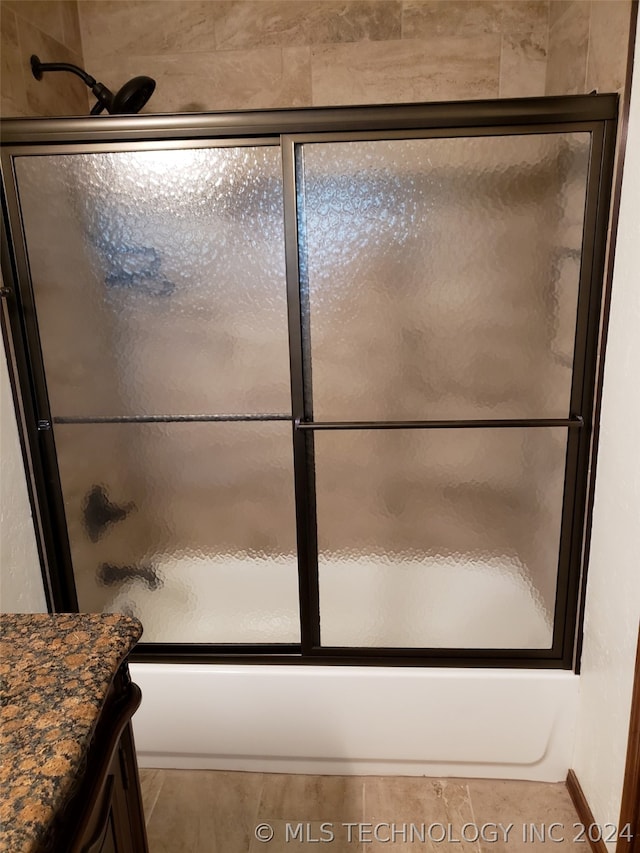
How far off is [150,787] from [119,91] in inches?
78.2

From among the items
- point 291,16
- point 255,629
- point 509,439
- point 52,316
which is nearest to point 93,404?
point 52,316

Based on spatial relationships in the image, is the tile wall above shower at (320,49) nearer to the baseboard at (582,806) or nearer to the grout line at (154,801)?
the baseboard at (582,806)

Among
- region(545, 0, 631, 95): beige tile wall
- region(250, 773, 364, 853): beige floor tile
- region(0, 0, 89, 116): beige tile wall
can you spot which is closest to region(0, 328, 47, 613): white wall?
region(0, 0, 89, 116): beige tile wall

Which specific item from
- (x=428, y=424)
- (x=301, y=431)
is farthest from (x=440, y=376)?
(x=301, y=431)

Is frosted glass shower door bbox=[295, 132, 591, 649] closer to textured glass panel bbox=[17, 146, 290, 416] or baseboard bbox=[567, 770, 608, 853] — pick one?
textured glass panel bbox=[17, 146, 290, 416]

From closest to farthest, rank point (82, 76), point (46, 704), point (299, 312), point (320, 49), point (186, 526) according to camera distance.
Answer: point (46, 704), point (299, 312), point (82, 76), point (186, 526), point (320, 49)

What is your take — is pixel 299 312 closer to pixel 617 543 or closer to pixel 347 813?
pixel 617 543

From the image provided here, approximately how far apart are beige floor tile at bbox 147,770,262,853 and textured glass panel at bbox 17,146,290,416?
110cm

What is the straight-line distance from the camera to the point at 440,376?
1.52 meters

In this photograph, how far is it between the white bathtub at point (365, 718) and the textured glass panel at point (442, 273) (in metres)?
0.77

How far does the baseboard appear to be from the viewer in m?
1.46

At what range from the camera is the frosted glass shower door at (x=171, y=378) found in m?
1.45

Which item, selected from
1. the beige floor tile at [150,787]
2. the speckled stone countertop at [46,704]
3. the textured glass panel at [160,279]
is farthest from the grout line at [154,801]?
the textured glass panel at [160,279]

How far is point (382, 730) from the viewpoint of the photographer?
169 cm
